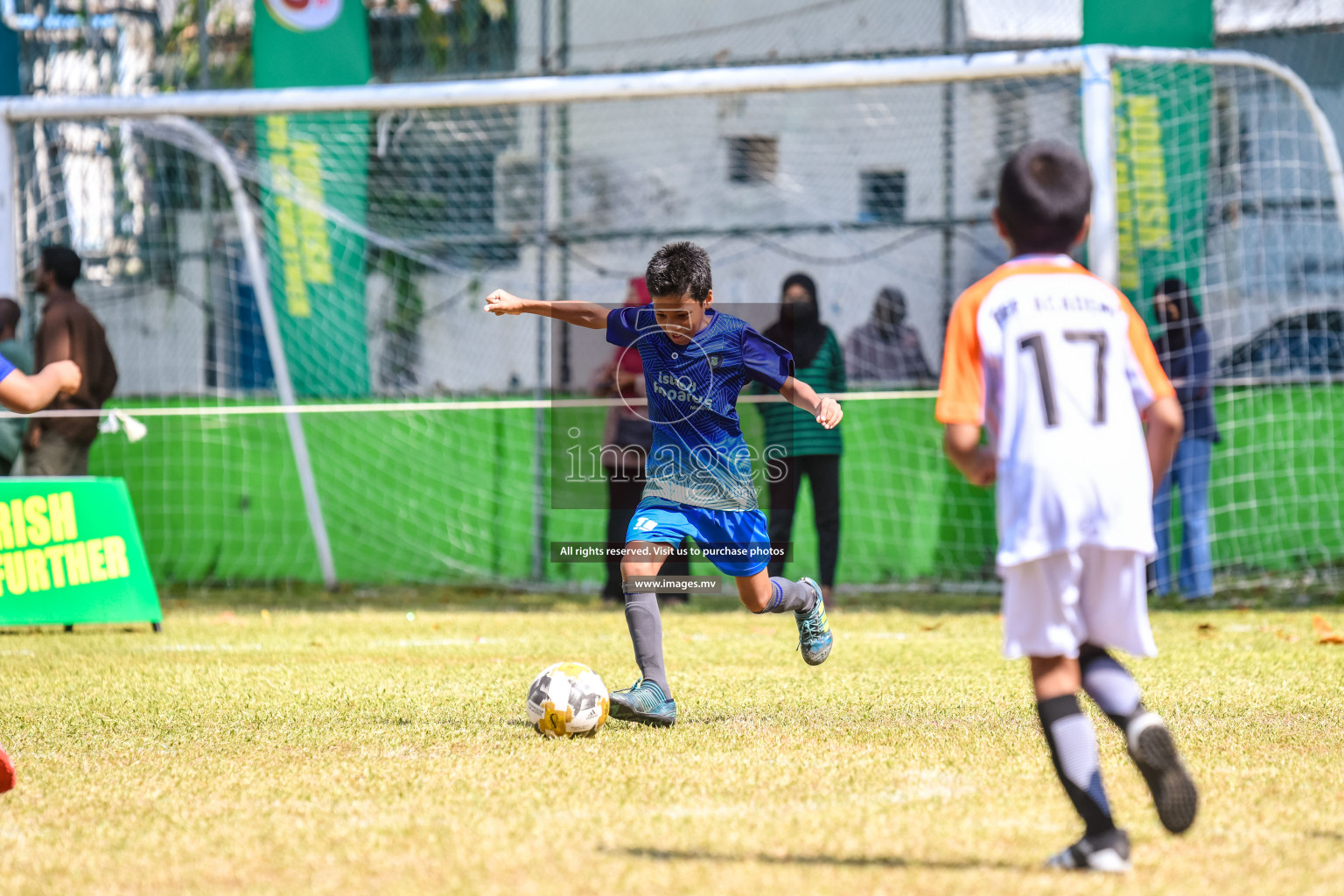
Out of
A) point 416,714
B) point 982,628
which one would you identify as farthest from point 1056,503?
point 982,628

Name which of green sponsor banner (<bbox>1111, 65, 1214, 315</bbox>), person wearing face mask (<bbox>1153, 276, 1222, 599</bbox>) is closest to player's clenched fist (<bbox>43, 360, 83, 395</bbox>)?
person wearing face mask (<bbox>1153, 276, 1222, 599</bbox>)

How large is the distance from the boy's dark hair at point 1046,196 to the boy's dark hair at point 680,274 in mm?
1930

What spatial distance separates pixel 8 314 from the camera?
935 centimetres

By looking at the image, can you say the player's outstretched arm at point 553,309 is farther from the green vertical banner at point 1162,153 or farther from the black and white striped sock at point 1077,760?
the green vertical banner at point 1162,153

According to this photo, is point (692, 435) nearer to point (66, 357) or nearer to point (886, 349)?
point (66, 357)

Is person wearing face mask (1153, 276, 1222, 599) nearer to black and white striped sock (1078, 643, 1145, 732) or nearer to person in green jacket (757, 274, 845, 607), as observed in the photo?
person in green jacket (757, 274, 845, 607)

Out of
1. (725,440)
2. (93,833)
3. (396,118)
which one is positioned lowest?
(93,833)

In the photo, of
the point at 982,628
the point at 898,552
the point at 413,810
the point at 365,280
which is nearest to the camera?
the point at 413,810

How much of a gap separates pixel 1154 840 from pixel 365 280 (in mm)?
9983

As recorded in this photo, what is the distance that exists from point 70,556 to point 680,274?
4885 millimetres

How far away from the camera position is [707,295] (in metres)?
Result: 5.11

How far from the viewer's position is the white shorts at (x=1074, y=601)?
9.93ft

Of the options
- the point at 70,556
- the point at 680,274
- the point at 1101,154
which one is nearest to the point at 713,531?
the point at 680,274

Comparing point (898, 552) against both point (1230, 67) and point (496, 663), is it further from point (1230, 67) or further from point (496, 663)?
point (496, 663)
